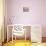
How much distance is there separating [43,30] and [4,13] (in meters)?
0.72

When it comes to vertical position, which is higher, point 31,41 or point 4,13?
point 4,13

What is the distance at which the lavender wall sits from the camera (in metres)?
2.19

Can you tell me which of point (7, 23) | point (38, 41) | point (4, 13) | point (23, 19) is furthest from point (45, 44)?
point (4, 13)

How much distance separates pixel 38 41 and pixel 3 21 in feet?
2.18

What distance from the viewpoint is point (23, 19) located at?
2.19 m

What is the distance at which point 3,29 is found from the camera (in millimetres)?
2123

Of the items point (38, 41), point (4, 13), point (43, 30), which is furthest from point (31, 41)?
point (4, 13)

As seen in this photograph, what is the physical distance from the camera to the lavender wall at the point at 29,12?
219cm

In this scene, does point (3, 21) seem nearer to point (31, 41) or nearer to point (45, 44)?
point (31, 41)

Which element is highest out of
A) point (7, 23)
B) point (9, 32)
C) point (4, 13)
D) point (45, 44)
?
point (4, 13)

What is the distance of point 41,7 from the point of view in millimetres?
2189

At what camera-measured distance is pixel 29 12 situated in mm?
2191

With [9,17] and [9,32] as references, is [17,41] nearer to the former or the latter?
[9,32]

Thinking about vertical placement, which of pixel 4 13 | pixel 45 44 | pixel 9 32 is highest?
pixel 4 13
